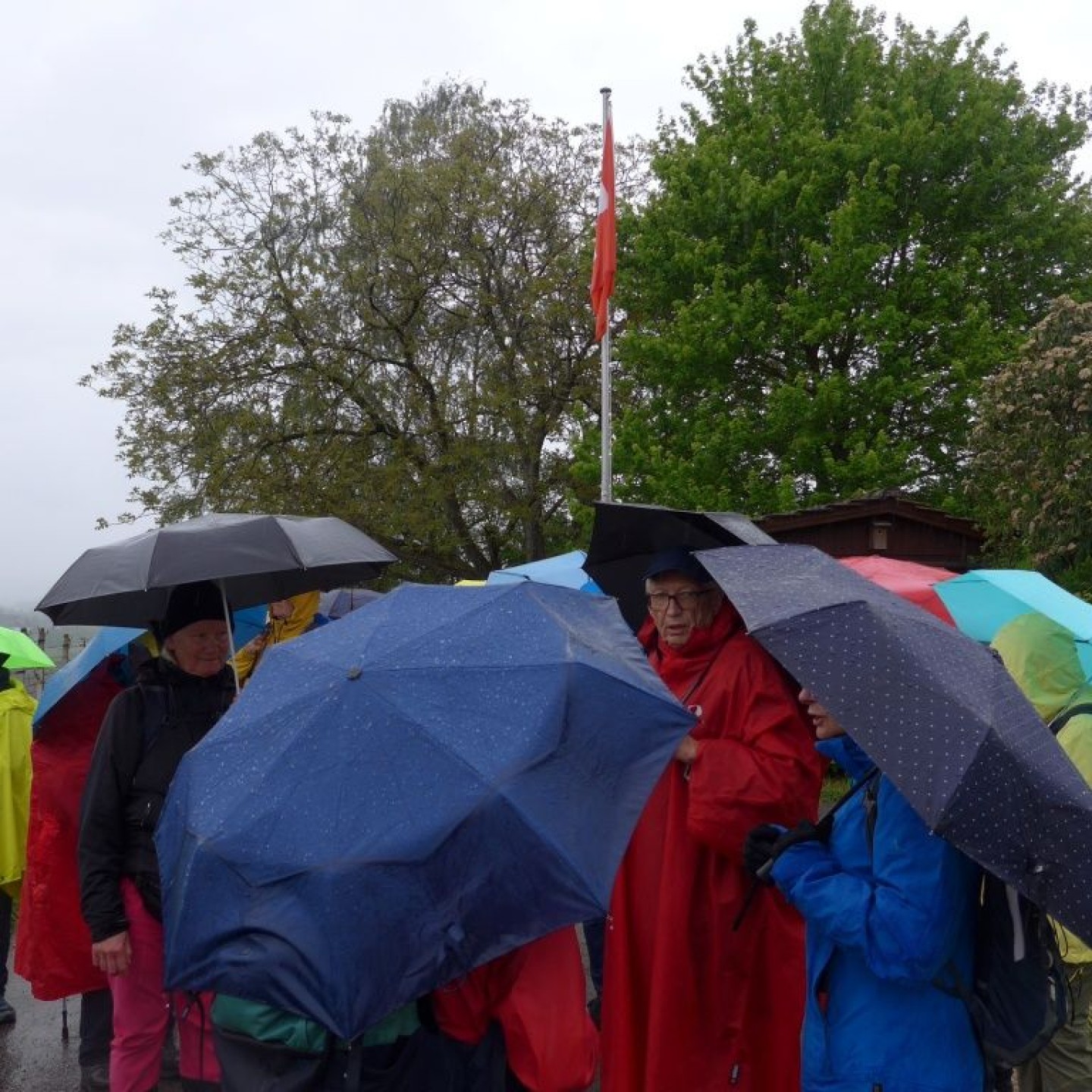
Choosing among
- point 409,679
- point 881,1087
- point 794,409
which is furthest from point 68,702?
point 794,409

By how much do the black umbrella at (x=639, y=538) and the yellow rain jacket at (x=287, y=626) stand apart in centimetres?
185

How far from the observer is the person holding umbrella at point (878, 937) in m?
2.24

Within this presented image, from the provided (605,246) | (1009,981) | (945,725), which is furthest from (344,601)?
(605,246)

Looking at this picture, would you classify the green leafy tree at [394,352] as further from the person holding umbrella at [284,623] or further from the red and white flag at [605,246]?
the person holding umbrella at [284,623]

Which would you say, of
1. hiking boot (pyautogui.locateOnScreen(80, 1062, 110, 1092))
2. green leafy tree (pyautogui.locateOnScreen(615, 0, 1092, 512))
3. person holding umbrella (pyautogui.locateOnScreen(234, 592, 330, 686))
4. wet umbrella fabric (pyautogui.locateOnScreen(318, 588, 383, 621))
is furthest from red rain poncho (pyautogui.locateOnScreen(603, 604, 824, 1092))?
green leafy tree (pyautogui.locateOnScreen(615, 0, 1092, 512))

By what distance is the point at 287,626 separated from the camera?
5.36m

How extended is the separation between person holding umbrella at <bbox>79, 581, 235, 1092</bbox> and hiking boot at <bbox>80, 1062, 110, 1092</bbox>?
0.77 meters

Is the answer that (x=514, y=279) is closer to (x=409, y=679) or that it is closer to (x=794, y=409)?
(x=794, y=409)

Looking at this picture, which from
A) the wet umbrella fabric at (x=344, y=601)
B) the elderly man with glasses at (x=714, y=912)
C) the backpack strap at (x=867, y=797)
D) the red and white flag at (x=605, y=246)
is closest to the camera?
the backpack strap at (x=867, y=797)

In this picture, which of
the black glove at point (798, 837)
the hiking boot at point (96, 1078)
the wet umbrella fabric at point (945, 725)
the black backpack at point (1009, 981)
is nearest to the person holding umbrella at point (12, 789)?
the hiking boot at point (96, 1078)

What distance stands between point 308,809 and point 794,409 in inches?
629

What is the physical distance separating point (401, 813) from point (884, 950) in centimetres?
111

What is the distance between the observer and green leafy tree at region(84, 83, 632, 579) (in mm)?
21250

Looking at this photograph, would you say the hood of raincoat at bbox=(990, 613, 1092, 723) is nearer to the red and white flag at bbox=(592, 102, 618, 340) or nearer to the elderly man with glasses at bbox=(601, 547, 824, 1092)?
the elderly man with glasses at bbox=(601, 547, 824, 1092)
